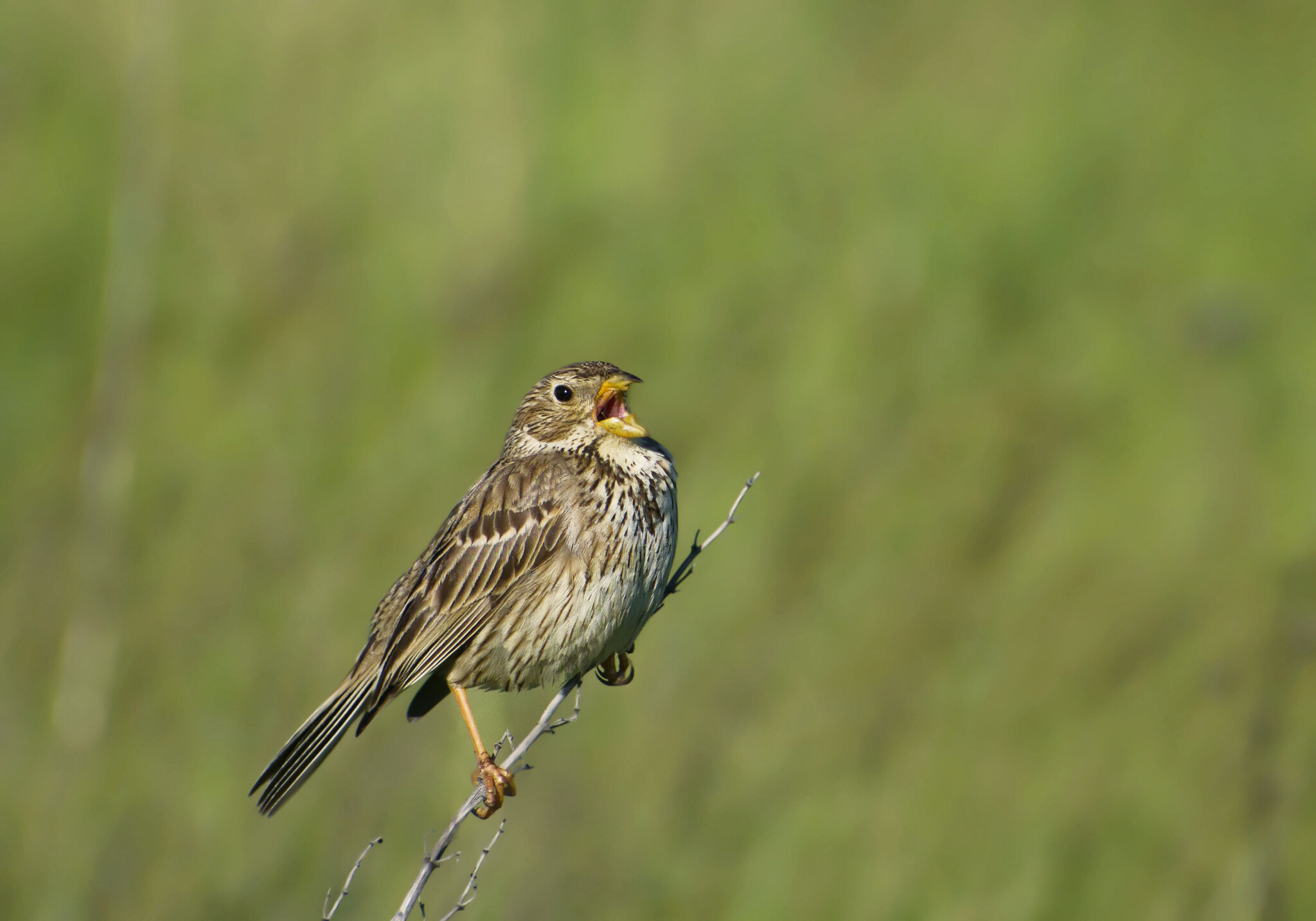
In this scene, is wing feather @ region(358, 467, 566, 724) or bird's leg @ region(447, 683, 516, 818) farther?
wing feather @ region(358, 467, 566, 724)

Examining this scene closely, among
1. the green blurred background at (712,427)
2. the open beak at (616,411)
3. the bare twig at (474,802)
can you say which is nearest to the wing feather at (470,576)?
the open beak at (616,411)

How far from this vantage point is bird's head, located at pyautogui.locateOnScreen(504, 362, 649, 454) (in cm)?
550

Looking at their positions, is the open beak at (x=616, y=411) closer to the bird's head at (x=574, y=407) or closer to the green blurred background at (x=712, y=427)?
the bird's head at (x=574, y=407)

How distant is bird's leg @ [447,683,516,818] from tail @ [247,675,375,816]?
→ 1.53ft

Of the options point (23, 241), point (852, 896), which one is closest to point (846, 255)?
point (852, 896)

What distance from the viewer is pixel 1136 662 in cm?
925

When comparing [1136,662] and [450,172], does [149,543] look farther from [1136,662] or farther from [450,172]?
[1136,662]

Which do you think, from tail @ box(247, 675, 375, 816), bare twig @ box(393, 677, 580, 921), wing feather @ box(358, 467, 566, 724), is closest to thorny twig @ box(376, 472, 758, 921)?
bare twig @ box(393, 677, 580, 921)

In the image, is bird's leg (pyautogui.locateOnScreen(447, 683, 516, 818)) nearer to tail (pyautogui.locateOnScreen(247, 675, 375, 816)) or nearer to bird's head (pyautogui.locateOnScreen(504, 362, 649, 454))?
tail (pyautogui.locateOnScreen(247, 675, 375, 816))

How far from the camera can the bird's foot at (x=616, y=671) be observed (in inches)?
223

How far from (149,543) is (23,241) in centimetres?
345

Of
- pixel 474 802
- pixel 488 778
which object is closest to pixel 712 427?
pixel 488 778

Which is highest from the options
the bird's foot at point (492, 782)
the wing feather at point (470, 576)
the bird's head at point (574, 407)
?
the bird's head at point (574, 407)

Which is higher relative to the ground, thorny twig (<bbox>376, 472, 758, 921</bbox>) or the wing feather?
the wing feather
